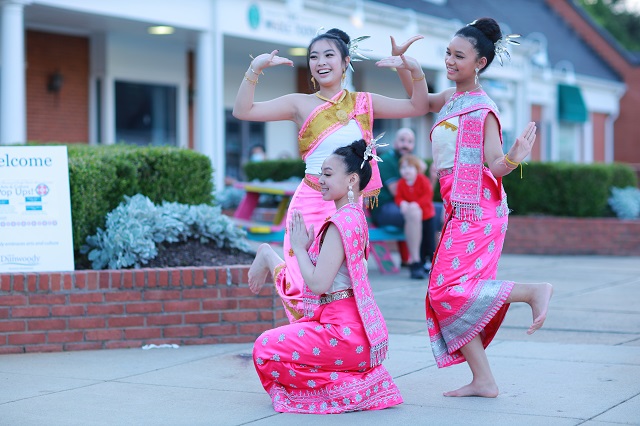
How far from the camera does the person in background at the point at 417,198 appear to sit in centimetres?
1080

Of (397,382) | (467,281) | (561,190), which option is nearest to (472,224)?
(467,281)

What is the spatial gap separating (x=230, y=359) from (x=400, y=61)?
7.36ft

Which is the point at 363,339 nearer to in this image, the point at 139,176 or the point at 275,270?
the point at 275,270

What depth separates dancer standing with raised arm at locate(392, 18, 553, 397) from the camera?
4.90 metres

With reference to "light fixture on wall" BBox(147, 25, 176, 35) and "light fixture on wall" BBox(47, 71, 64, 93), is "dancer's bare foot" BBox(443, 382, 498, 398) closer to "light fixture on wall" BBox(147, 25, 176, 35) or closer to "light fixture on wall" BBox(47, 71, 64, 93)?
"light fixture on wall" BBox(147, 25, 176, 35)

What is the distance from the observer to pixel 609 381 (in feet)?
18.0

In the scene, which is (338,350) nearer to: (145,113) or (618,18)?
(145,113)

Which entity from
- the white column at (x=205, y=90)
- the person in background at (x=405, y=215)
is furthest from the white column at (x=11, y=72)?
the person in background at (x=405, y=215)

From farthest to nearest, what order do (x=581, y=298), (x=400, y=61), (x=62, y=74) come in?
(x=62, y=74) → (x=581, y=298) → (x=400, y=61)

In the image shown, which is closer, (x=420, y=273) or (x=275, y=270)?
(x=275, y=270)

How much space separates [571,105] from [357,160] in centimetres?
2605

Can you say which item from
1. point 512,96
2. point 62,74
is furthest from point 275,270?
point 512,96

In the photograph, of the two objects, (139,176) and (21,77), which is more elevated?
(21,77)

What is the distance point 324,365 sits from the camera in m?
4.76
